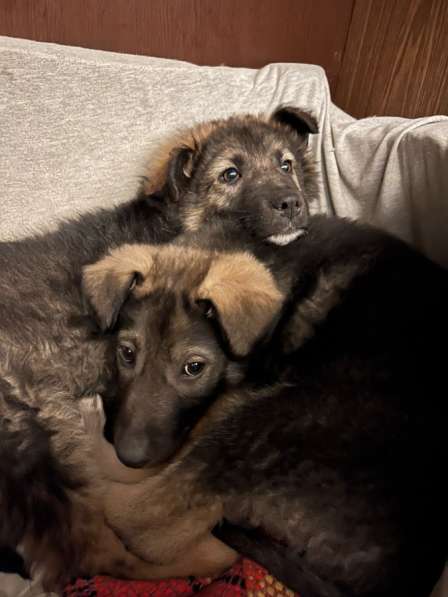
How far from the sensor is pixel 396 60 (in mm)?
3322

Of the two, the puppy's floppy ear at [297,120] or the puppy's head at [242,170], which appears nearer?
the puppy's head at [242,170]

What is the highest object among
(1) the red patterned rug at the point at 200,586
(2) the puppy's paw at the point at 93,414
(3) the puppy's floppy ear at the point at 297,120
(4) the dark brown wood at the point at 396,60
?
(4) the dark brown wood at the point at 396,60

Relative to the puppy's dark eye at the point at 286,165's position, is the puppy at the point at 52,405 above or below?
below

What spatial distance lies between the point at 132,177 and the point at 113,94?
460mm

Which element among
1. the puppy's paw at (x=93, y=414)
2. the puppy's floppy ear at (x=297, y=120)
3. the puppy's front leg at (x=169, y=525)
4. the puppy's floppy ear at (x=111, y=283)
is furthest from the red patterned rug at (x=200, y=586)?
the puppy's floppy ear at (x=297, y=120)

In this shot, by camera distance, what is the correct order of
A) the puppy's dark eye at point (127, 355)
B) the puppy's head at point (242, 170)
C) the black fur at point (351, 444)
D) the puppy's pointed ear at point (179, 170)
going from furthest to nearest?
the puppy's pointed ear at point (179, 170)
the puppy's head at point (242, 170)
the puppy's dark eye at point (127, 355)
the black fur at point (351, 444)

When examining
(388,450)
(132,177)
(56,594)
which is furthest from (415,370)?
(132,177)

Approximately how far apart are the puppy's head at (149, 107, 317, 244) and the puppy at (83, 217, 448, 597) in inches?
24.8

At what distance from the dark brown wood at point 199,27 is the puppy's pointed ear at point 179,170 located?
2.78 ft

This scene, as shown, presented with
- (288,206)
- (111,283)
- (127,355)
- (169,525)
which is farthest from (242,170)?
(169,525)

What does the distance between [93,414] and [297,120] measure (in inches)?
79.5

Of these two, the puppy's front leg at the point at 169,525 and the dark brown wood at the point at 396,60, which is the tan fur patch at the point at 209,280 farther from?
the dark brown wood at the point at 396,60

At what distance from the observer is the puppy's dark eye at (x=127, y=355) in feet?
7.04

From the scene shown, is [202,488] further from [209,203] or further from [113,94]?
[113,94]
